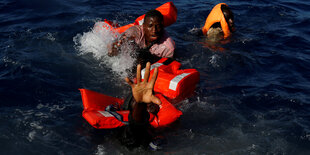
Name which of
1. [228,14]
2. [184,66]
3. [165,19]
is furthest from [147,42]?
[228,14]

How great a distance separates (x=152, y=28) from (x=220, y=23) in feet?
9.40

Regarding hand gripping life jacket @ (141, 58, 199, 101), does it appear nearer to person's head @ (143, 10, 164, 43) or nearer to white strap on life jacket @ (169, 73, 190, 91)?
white strap on life jacket @ (169, 73, 190, 91)

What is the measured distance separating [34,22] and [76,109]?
4.17 m

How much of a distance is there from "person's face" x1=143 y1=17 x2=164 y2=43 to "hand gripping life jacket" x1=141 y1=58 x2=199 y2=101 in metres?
0.61

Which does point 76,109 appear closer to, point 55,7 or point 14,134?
point 14,134

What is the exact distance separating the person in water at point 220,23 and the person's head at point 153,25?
2.50 m

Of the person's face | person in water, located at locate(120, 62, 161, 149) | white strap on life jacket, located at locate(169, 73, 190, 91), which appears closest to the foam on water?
the person's face

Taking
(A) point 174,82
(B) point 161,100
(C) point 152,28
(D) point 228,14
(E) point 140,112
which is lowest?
(B) point 161,100

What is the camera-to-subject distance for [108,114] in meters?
3.79

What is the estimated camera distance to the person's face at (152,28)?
503cm

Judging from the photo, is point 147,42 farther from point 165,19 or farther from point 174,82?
point 174,82

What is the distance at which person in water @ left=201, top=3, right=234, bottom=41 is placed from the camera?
7293mm

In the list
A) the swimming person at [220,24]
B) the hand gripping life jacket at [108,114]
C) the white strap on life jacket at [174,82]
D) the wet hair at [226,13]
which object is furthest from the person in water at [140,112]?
the wet hair at [226,13]

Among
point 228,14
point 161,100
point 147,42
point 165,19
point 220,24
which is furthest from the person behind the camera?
point 220,24
